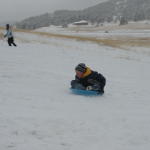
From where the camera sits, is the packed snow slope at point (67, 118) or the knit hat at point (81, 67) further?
the knit hat at point (81, 67)

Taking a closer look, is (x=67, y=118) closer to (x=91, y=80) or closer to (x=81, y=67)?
(x=81, y=67)

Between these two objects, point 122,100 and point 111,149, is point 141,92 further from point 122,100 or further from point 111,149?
point 111,149

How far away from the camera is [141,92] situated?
12.6 meters

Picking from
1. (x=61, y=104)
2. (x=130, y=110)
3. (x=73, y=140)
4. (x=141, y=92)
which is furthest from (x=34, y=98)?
(x=141, y=92)

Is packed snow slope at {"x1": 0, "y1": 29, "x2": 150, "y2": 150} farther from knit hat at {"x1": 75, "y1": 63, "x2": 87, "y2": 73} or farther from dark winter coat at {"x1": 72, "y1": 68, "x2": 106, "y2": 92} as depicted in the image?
knit hat at {"x1": 75, "y1": 63, "x2": 87, "y2": 73}

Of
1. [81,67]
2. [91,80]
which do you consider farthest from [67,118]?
[91,80]

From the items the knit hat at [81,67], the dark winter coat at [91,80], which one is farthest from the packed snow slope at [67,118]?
the knit hat at [81,67]

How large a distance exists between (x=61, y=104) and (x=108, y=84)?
495 cm

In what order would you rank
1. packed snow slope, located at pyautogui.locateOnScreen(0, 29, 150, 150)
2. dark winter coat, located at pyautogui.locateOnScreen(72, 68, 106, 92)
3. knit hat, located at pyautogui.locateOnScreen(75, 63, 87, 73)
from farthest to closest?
dark winter coat, located at pyautogui.locateOnScreen(72, 68, 106, 92), knit hat, located at pyautogui.locateOnScreen(75, 63, 87, 73), packed snow slope, located at pyautogui.locateOnScreen(0, 29, 150, 150)

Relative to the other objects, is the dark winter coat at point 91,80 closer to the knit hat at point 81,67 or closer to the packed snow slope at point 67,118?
the knit hat at point 81,67

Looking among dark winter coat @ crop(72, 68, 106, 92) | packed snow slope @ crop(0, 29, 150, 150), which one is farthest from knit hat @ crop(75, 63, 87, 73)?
packed snow slope @ crop(0, 29, 150, 150)

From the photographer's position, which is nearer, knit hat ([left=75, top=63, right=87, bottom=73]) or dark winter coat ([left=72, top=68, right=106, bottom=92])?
knit hat ([left=75, top=63, right=87, bottom=73])

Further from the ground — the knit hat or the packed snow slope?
the knit hat

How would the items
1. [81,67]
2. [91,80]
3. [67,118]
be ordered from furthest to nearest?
[91,80]
[81,67]
[67,118]
